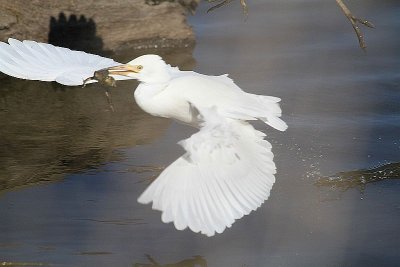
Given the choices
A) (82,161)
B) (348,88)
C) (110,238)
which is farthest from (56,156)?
(348,88)

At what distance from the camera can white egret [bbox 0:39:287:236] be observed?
4.53 m

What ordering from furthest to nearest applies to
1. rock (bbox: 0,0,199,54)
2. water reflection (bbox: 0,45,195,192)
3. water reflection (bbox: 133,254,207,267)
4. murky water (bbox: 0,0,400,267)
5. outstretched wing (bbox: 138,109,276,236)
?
1. rock (bbox: 0,0,199,54)
2. water reflection (bbox: 0,45,195,192)
3. murky water (bbox: 0,0,400,267)
4. water reflection (bbox: 133,254,207,267)
5. outstretched wing (bbox: 138,109,276,236)

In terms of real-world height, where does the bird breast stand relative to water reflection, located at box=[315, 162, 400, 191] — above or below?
Result: above

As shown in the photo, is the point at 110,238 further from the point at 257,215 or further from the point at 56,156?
the point at 56,156

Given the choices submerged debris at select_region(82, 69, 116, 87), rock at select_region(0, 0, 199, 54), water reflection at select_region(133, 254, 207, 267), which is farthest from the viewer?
rock at select_region(0, 0, 199, 54)

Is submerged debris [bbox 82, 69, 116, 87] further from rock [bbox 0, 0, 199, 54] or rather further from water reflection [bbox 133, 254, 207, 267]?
rock [bbox 0, 0, 199, 54]

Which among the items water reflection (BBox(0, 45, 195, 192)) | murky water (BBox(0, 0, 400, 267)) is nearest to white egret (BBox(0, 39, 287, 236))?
murky water (BBox(0, 0, 400, 267))

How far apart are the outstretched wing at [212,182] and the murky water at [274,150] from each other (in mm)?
381

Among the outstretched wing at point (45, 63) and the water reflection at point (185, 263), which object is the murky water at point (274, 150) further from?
the outstretched wing at point (45, 63)

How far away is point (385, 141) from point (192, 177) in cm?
227

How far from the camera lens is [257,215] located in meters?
5.48

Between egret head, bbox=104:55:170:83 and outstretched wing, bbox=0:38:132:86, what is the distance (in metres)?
0.10

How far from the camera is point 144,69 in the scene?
5699 mm

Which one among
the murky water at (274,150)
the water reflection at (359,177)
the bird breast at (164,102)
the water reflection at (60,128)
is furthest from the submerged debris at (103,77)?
the water reflection at (359,177)
